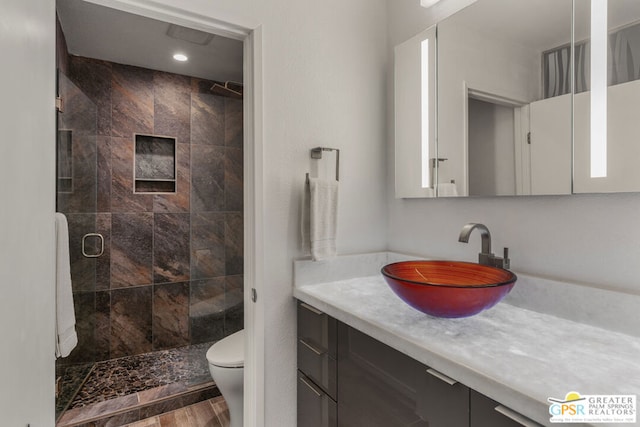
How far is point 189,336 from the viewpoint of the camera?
9.08ft

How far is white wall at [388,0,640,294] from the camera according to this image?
0.95 meters

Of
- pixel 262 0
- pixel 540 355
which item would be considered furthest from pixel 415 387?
pixel 262 0

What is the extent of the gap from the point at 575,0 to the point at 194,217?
270 centimetres

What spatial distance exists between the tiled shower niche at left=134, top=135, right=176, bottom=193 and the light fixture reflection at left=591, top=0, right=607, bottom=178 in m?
2.71

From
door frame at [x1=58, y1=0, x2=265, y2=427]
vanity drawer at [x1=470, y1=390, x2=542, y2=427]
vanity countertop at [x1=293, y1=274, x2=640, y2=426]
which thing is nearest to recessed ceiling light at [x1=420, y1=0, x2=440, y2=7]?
door frame at [x1=58, y1=0, x2=265, y2=427]

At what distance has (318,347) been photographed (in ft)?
4.26

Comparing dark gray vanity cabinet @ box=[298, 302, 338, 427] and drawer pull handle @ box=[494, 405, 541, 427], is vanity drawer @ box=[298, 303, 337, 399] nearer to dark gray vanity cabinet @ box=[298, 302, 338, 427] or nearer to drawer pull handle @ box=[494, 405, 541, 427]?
dark gray vanity cabinet @ box=[298, 302, 338, 427]

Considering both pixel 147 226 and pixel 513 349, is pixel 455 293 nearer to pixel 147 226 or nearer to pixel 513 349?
pixel 513 349

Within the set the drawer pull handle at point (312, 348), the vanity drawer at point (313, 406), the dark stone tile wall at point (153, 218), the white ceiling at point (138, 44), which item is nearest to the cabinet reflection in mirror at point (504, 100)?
the drawer pull handle at point (312, 348)

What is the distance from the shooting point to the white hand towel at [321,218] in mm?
1415
